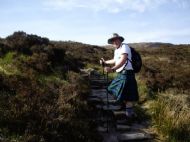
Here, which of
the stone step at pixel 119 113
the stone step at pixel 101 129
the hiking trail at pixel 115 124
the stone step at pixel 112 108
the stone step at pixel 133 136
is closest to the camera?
the stone step at pixel 133 136

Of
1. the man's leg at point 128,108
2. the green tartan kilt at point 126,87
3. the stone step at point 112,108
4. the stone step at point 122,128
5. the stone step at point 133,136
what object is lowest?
the stone step at point 133,136

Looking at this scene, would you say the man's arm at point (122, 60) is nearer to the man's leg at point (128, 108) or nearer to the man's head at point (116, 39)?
the man's head at point (116, 39)

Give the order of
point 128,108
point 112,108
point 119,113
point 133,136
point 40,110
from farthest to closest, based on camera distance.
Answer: point 112,108, point 119,113, point 128,108, point 133,136, point 40,110

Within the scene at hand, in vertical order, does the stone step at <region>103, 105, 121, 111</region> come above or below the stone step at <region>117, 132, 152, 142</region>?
above

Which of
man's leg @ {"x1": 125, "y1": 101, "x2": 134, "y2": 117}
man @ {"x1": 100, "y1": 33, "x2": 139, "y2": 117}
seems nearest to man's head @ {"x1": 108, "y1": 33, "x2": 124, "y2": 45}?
man @ {"x1": 100, "y1": 33, "x2": 139, "y2": 117}

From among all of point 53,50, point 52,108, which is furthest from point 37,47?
point 52,108

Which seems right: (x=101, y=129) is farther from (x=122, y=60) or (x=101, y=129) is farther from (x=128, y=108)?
(x=122, y=60)

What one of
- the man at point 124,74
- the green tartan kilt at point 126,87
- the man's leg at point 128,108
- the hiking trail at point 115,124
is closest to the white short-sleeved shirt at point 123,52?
the man at point 124,74

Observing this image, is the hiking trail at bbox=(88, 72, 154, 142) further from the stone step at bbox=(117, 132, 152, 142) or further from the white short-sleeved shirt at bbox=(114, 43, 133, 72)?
the white short-sleeved shirt at bbox=(114, 43, 133, 72)

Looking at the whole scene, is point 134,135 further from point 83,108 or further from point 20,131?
point 20,131

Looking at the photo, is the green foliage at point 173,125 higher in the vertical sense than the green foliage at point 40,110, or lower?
lower

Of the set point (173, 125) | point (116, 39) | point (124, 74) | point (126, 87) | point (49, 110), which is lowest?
point (173, 125)

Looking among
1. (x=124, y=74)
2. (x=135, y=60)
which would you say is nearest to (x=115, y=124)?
(x=124, y=74)

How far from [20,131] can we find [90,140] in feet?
4.61
